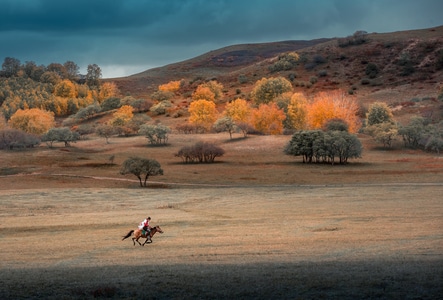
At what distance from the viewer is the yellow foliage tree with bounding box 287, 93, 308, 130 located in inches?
5094

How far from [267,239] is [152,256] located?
6530 millimetres

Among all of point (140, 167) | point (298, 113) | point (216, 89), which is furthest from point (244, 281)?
point (216, 89)

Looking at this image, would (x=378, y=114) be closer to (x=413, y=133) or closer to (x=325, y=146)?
(x=413, y=133)

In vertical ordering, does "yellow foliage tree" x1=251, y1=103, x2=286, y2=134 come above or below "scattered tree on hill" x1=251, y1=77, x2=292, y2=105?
below

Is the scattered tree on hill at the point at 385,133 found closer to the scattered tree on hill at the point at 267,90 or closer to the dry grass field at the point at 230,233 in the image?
the dry grass field at the point at 230,233

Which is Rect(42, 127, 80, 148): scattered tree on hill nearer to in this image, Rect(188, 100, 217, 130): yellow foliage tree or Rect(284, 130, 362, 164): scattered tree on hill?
Rect(188, 100, 217, 130): yellow foliage tree

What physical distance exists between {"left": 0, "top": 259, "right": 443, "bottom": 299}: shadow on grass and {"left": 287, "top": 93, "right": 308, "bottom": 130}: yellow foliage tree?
11038cm

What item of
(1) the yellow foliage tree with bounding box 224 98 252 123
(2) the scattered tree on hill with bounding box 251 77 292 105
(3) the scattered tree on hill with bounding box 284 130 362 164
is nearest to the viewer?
(3) the scattered tree on hill with bounding box 284 130 362 164

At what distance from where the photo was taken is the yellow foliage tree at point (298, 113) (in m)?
129

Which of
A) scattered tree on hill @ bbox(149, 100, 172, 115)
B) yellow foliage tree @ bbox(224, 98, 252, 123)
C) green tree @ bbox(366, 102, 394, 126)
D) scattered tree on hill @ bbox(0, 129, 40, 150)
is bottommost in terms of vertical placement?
scattered tree on hill @ bbox(0, 129, 40, 150)

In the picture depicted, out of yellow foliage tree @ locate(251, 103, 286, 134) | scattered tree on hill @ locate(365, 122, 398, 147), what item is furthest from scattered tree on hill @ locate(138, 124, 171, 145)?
scattered tree on hill @ locate(365, 122, 398, 147)

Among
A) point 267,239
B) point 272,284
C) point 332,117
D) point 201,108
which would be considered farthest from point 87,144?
point 272,284

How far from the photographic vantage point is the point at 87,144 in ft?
397

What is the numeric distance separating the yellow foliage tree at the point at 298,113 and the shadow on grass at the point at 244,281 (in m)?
110
